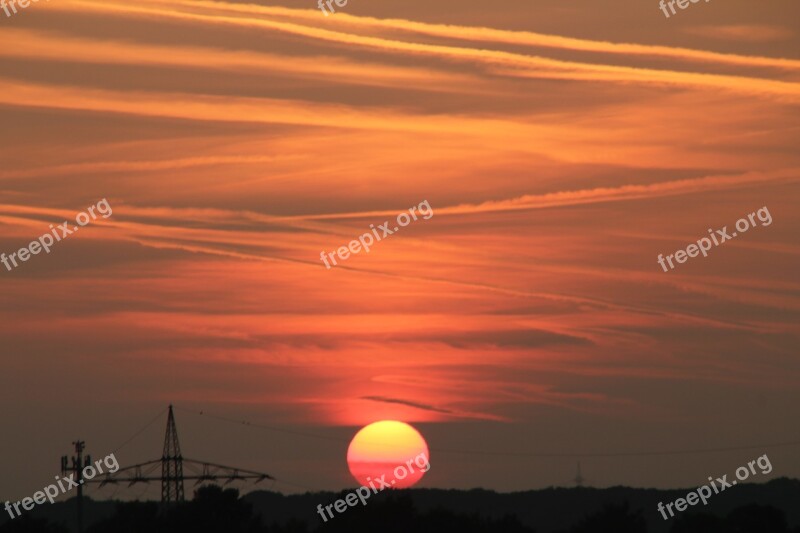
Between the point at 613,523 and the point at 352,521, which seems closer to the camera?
the point at 352,521

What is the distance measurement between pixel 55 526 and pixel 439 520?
3862cm

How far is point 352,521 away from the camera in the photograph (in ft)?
557

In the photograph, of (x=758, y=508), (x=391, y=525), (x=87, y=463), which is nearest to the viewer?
(x=87, y=463)

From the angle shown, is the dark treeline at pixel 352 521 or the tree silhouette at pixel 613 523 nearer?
the dark treeline at pixel 352 521

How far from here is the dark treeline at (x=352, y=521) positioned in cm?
15612

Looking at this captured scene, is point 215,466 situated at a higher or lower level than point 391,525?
higher

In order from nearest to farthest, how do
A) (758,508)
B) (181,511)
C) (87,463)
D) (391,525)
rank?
(87,463), (181,511), (391,525), (758,508)

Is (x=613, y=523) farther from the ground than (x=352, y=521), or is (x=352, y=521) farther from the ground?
(x=613, y=523)

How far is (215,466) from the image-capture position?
177 m

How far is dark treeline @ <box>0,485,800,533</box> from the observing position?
156 metres

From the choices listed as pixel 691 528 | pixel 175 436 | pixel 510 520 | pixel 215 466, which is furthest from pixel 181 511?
pixel 691 528

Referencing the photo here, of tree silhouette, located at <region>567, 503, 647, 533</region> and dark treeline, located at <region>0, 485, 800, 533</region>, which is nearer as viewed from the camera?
dark treeline, located at <region>0, 485, 800, 533</region>

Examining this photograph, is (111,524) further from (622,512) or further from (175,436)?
(622,512)

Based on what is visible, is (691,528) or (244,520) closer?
(244,520)
